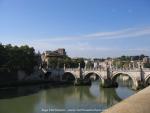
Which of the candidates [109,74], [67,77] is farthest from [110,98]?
[67,77]

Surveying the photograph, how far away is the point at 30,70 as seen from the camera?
31.7 metres

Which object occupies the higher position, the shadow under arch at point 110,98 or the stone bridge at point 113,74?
the stone bridge at point 113,74

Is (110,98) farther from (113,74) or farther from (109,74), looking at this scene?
(109,74)

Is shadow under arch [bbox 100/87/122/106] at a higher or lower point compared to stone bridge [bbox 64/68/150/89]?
lower

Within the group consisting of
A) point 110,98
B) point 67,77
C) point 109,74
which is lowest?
point 110,98

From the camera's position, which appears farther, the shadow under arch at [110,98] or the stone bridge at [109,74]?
the stone bridge at [109,74]

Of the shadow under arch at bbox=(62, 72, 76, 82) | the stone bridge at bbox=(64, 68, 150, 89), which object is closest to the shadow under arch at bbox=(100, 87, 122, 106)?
the stone bridge at bbox=(64, 68, 150, 89)

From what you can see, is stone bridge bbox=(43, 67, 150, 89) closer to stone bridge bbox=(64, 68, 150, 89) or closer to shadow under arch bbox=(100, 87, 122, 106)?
stone bridge bbox=(64, 68, 150, 89)

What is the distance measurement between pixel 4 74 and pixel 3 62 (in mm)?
1207

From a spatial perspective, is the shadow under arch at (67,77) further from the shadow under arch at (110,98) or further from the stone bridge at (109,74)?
the shadow under arch at (110,98)

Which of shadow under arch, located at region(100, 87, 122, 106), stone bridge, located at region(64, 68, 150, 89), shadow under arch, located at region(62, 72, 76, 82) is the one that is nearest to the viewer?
shadow under arch, located at region(100, 87, 122, 106)

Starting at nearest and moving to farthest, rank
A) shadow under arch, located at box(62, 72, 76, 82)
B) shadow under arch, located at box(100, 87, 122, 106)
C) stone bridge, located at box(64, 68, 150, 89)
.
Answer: shadow under arch, located at box(100, 87, 122, 106) → stone bridge, located at box(64, 68, 150, 89) → shadow under arch, located at box(62, 72, 76, 82)

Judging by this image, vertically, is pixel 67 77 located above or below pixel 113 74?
below

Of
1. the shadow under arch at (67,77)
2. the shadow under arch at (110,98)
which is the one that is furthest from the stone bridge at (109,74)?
the shadow under arch at (110,98)
